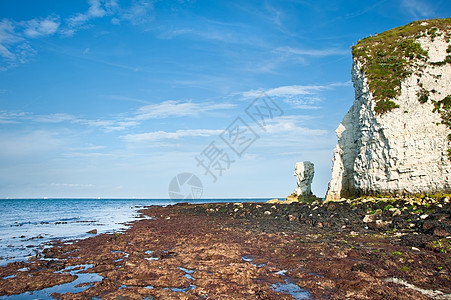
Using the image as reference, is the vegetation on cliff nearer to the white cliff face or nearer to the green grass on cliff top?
the green grass on cliff top

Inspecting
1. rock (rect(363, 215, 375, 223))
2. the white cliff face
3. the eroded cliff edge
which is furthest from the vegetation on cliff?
the white cliff face

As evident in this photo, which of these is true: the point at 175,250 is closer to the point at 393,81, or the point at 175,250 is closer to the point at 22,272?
the point at 22,272

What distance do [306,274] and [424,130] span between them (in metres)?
25.1

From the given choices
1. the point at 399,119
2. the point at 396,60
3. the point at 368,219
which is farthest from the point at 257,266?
the point at 396,60

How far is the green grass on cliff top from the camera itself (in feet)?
104

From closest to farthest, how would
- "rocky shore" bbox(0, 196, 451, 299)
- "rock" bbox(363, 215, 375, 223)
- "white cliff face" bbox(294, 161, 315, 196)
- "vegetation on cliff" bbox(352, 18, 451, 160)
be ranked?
"rocky shore" bbox(0, 196, 451, 299), "rock" bbox(363, 215, 375, 223), "vegetation on cliff" bbox(352, 18, 451, 160), "white cliff face" bbox(294, 161, 315, 196)

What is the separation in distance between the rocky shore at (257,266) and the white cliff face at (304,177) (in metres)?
31.0

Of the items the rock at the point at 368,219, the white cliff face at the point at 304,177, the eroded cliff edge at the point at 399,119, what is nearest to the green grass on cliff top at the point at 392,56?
the eroded cliff edge at the point at 399,119

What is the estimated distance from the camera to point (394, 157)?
29.1 metres

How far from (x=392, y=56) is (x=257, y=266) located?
108ft

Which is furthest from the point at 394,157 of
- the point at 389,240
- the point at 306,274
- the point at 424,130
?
the point at 306,274

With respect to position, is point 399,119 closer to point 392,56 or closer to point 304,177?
point 392,56

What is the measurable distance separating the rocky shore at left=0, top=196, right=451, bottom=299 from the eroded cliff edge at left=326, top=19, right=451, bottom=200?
439 inches

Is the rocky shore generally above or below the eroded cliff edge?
below
